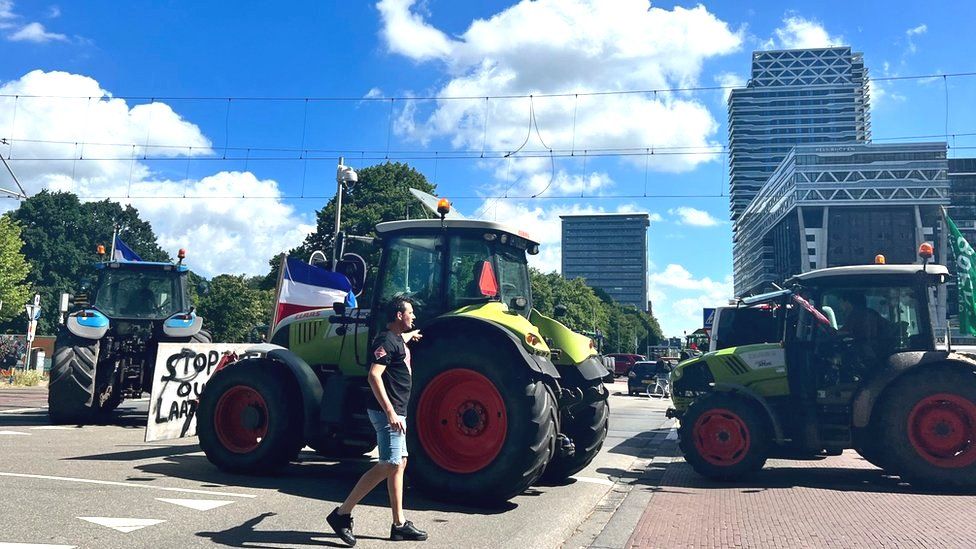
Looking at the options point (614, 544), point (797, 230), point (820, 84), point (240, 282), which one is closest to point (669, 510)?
point (614, 544)

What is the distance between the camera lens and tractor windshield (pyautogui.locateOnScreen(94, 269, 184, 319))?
41.7 ft

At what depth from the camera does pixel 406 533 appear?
4.98 m

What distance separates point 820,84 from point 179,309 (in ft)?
549

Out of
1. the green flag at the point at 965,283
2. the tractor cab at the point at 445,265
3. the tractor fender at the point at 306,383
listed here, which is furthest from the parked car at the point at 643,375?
the tractor fender at the point at 306,383

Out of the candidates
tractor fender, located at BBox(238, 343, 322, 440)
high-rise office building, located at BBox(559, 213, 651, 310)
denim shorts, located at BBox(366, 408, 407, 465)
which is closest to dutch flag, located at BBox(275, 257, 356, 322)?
tractor fender, located at BBox(238, 343, 322, 440)

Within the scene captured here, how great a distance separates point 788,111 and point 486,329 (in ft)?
548

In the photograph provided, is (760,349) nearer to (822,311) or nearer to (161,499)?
(822,311)

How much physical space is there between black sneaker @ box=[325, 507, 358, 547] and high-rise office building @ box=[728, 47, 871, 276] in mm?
152964

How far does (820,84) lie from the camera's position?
155875 mm

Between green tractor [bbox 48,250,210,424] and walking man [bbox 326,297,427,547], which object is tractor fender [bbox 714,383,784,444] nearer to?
walking man [bbox 326,297,427,547]

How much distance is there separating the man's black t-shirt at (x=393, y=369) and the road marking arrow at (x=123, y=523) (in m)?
1.80

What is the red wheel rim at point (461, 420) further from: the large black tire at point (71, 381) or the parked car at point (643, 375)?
the parked car at point (643, 375)

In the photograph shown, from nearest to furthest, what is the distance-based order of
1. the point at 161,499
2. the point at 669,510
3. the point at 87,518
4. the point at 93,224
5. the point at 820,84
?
1. the point at 87,518
2. the point at 161,499
3. the point at 669,510
4. the point at 93,224
5. the point at 820,84

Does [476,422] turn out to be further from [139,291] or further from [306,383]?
[139,291]
